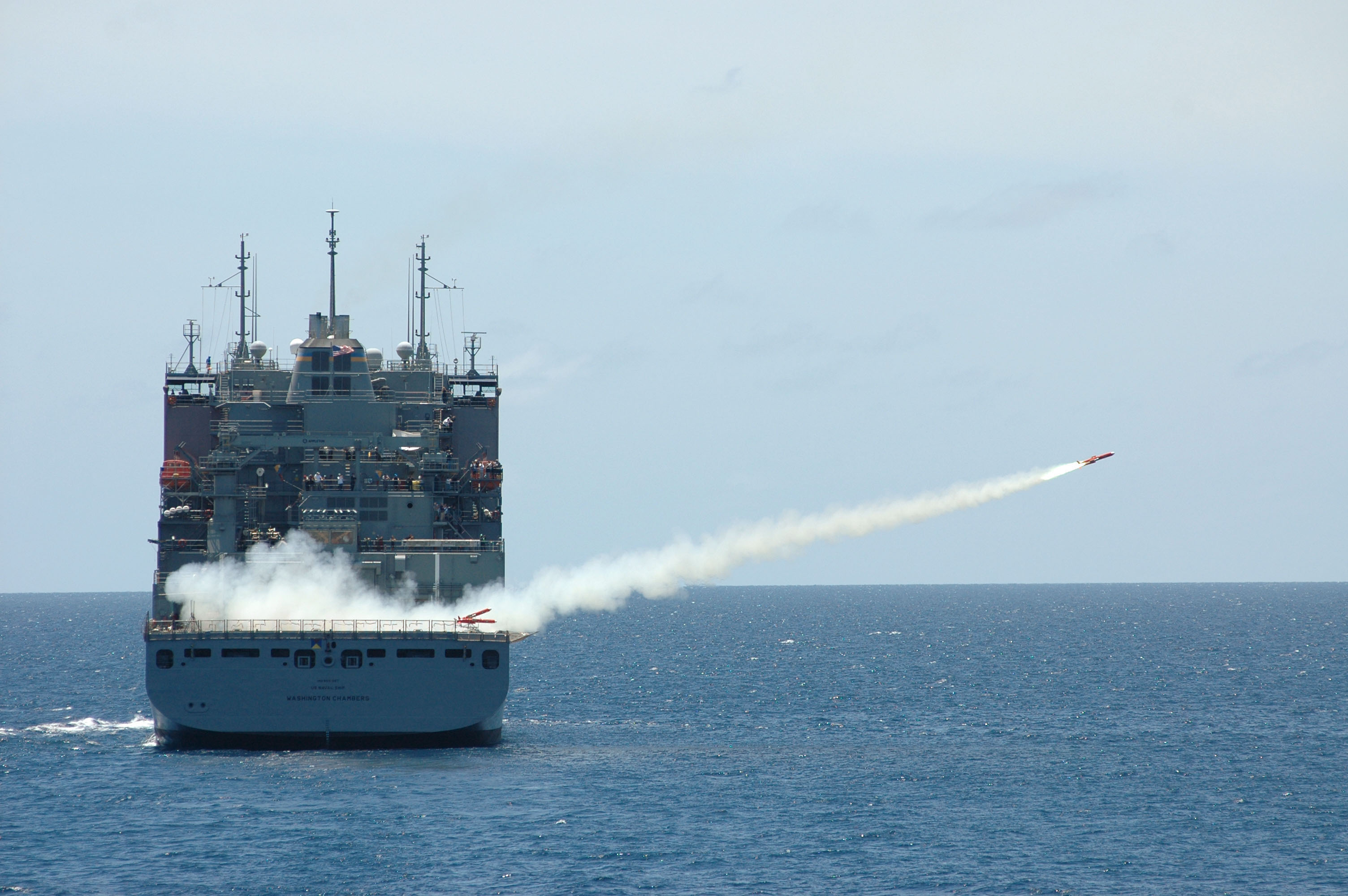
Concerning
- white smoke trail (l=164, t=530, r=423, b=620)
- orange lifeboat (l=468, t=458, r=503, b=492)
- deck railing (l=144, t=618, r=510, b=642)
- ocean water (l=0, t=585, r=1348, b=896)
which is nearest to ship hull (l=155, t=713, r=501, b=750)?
ocean water (l=0, t=585, r=1348, b=896)

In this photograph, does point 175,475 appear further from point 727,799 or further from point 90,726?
point 727,799

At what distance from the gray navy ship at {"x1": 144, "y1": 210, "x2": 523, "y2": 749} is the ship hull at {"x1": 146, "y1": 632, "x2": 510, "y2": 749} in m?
0.05

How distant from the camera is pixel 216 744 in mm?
53906

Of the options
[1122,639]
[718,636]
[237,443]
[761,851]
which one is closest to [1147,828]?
[761,851]

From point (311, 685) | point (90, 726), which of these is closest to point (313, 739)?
point (311, 685)

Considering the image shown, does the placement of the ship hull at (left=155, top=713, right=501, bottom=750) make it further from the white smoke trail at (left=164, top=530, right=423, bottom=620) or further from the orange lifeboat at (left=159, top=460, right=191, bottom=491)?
the orange lifeboat at (left=159, top=460, right=191, bottom=491)

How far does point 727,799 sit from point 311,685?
45.7 ft

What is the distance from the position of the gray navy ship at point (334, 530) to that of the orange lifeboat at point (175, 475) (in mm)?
69

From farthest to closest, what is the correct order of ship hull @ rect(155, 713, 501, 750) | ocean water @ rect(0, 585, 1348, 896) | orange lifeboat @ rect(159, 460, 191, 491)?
orange lifeboat @ rect(159, 460, 191, 491) → ship hull @ rect(155, 713, 501, 750) → ocean water @ rect(0, 585, 1348, 896)

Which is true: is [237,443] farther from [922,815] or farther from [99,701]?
[922,815]

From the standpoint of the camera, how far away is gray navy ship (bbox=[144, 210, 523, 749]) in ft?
173

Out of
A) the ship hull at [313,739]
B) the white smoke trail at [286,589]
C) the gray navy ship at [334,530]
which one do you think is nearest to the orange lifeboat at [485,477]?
the gray navy ship at [334,530]

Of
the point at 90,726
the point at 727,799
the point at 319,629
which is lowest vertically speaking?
the point at 727,799

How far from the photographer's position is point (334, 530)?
60.0 meters
